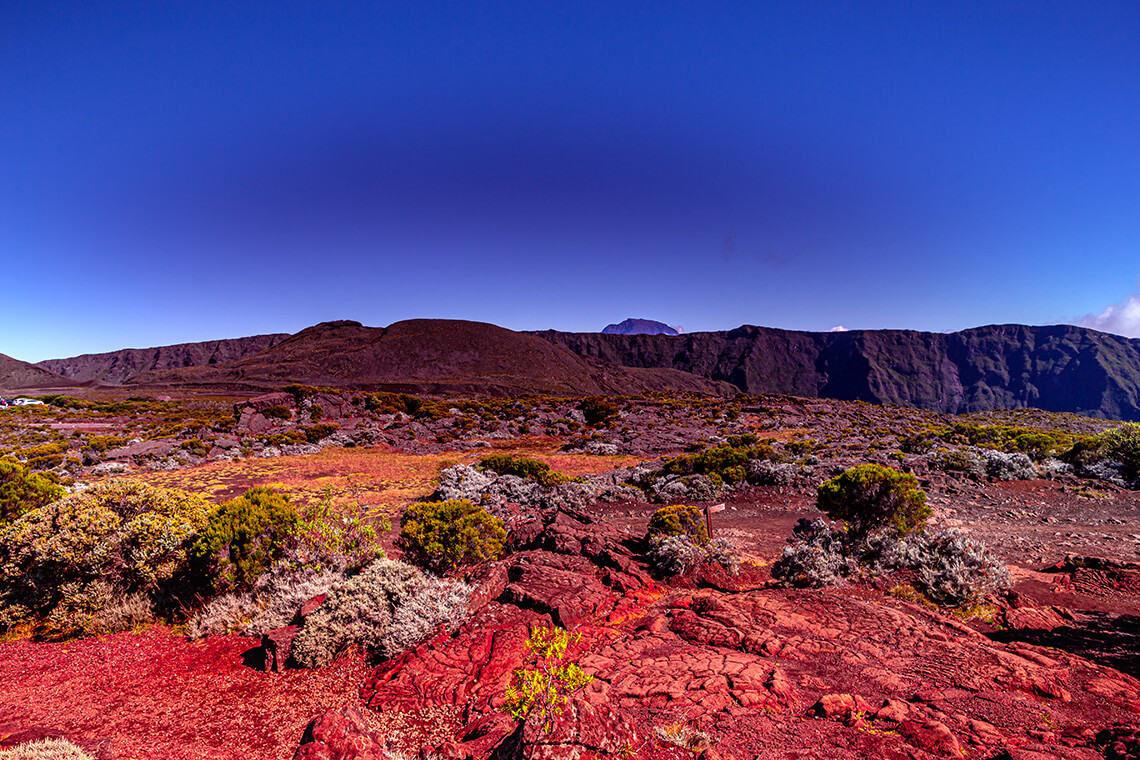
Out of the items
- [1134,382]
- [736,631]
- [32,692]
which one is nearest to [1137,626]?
[736,631]

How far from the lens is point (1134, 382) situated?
4094 inches

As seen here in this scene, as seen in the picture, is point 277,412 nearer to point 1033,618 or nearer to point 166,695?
point 166,695

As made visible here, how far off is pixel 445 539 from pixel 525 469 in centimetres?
1036

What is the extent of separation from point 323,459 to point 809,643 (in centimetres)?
2511

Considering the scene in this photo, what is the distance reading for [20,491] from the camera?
8641 millimetres

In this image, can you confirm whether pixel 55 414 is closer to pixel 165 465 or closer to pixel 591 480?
pixel 165 465

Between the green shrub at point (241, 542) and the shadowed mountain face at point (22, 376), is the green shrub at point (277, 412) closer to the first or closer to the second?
the green shrub at point (241, 542)

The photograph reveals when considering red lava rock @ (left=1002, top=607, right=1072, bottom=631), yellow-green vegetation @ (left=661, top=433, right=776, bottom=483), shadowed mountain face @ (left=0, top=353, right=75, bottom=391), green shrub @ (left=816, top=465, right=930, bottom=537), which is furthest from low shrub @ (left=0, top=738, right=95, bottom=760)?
shadowed mountain face @ (left=0, top=353, right=75, bottom=391)

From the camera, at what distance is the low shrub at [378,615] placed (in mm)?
5586

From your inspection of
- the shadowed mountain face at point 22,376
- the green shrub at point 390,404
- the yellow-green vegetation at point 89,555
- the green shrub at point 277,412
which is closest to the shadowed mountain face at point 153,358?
the shadowed mountain face at point 22,376

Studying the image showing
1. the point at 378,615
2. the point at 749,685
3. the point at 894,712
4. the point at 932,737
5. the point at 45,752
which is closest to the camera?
the point at 45,752

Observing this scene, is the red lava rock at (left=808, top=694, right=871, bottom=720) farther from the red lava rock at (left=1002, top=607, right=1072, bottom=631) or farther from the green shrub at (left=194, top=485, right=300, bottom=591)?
the green shrub at (left=194, top=485, right=300, bottom=591)

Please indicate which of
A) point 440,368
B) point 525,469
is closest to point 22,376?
point 440,368

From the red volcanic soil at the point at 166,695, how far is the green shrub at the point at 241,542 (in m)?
1.09
